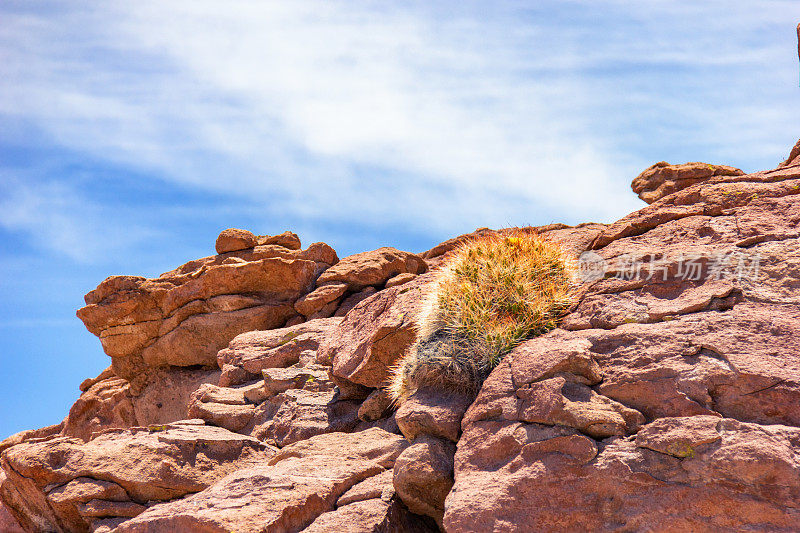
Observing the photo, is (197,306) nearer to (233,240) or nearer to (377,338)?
(233,240)

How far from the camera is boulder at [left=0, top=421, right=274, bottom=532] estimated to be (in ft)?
29.6

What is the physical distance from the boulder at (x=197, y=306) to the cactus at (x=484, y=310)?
9.86m

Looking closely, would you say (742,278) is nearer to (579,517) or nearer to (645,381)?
(645,381)

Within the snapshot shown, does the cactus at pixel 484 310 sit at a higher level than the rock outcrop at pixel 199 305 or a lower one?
lower

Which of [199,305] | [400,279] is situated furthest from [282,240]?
[400,279]

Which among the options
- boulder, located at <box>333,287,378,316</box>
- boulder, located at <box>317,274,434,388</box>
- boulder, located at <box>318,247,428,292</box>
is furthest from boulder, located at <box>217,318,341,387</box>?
boulder, located at <box>318,247,428,292</box>

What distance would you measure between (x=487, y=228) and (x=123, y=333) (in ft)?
38.8

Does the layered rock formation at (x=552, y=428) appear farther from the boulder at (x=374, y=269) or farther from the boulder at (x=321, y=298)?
the boulder at (x=374, y=269)

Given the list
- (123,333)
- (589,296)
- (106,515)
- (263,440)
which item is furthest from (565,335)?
(123,333)

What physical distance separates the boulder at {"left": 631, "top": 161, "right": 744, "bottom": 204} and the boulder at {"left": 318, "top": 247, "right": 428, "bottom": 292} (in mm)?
6369

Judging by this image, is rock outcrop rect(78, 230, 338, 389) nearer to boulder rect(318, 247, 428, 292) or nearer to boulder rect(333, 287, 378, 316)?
boulder rect(318, 247, 428, 292)

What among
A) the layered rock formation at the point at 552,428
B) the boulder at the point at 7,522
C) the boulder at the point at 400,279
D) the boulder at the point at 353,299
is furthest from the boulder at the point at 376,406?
the boulder at the point at 353,299

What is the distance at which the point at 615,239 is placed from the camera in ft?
30.5

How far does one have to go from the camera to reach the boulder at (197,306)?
59.7ft
